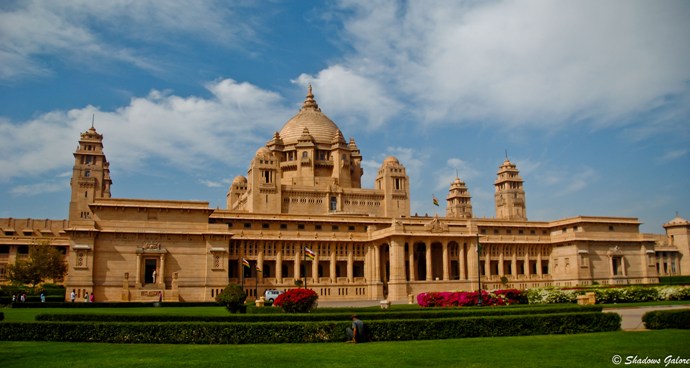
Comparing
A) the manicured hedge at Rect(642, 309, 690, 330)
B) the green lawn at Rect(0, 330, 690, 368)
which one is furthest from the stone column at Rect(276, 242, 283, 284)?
the manicured hedge at Rect(642, 309, 690, 330)

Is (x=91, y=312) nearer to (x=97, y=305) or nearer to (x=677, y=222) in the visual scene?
(x=97, y=305)

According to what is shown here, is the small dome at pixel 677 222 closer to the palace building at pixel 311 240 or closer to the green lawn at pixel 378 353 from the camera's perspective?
the palace building at pixel 311 240

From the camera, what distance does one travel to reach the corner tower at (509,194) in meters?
112

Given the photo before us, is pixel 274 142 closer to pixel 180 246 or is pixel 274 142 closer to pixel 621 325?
pixel 180 246

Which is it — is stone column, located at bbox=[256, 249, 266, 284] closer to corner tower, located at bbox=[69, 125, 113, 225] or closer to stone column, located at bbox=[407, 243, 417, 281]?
stone column, located at bbox=[407, 243, 417, 281]

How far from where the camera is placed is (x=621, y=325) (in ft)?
90.3

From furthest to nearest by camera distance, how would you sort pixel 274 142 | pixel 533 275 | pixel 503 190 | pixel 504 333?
pixel 503 190, pixel 274 142, pixel 533 275, pixel 504 333

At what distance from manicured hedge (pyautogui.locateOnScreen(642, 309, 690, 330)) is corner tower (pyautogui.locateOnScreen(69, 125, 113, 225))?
7858 cm

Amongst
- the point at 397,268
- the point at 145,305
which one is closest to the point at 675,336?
the point at 145,305

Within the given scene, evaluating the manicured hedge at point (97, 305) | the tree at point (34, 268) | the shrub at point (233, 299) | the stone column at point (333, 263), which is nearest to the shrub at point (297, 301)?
the shrub at point (233, 299)

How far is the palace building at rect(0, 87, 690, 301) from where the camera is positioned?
59.8m

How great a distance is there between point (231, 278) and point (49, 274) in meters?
24.8

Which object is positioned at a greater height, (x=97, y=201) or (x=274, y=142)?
(x=274, y=142)

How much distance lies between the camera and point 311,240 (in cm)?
6981
